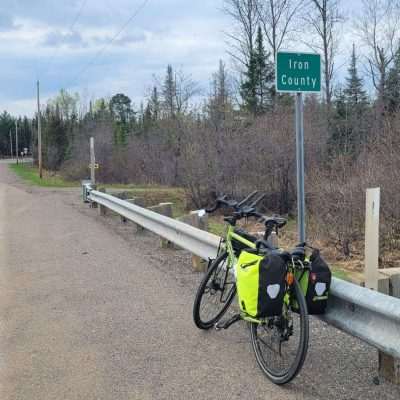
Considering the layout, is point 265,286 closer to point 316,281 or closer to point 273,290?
point 273,290

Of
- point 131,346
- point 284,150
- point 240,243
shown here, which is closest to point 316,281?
point 240,243

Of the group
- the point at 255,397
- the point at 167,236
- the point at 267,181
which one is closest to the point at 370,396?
the point at 255,397

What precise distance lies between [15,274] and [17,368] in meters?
3.47

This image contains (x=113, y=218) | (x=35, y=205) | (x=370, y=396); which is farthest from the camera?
(x=35, y=205)

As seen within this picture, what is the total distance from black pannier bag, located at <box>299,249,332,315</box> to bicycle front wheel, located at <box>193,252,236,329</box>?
110 centimetres

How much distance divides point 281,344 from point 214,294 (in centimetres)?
128

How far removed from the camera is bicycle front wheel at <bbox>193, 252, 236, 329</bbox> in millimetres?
4871

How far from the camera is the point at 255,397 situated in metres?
3.50

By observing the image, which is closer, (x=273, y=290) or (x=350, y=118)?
(x=273, y=290)

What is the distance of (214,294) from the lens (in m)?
5.05

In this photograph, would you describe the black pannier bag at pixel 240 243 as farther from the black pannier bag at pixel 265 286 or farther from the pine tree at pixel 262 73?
the pine tree at pixel 262 73

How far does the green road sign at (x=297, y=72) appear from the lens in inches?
209

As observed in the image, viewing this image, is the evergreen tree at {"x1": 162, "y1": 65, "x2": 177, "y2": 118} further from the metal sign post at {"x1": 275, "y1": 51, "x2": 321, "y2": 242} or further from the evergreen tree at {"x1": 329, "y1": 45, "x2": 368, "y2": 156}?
the metal sign post at {"x1": 275, "y1": 51, "x2": 321, "y2": 242}

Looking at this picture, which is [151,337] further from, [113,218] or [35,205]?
[35,205]
